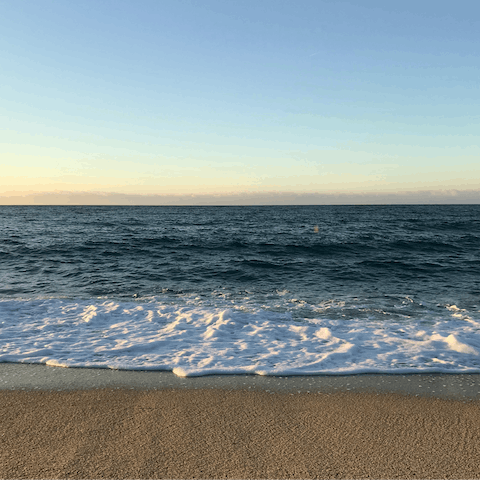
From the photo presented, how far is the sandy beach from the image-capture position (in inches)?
121

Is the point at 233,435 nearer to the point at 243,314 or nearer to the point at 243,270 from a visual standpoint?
the point at 243,314

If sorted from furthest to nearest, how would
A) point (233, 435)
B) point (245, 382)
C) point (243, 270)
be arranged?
point (243, 270) < point (245, 382) < point (233, 435)

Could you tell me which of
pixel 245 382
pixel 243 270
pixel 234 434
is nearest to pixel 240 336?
pixel 245 382

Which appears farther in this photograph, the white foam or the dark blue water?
Result: the dark blue water

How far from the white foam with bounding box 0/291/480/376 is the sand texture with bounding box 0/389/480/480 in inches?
38.0

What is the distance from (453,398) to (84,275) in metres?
13.0

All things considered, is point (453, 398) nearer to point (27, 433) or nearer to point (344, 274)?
point (27, 433)

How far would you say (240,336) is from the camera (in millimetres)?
7020

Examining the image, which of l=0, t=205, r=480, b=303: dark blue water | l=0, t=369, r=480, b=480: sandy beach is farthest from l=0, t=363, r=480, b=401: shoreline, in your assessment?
l=0, t=205, r=480, b=303: dark blue water

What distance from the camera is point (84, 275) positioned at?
13.9 metres

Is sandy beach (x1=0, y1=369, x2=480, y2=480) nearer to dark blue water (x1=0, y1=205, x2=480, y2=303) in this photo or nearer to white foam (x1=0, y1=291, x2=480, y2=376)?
white foam (x1=0, y1=291, x2=480, y2=376)

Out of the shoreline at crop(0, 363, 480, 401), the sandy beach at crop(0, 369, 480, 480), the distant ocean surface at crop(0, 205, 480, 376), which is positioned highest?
the sandy beach at crop(0, 369, 480, 480)

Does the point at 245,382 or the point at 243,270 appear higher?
the point at 245,382

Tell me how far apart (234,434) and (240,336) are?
3.41m
